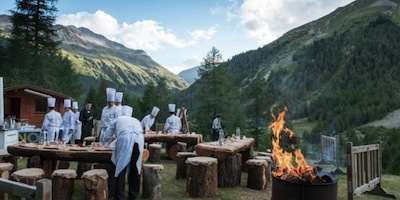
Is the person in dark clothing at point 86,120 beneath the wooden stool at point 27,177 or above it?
above

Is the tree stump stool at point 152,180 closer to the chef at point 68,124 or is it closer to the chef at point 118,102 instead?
the chef at point 118,102

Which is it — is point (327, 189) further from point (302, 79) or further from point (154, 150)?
point (302, 79)

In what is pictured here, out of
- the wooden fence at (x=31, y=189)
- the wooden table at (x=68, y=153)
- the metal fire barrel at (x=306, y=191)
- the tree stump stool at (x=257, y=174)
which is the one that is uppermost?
the wooden fence at (x=31, y=189)

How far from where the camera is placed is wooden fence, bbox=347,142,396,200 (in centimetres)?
650

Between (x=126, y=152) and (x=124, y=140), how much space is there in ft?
0.72

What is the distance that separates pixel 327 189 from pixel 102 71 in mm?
174722

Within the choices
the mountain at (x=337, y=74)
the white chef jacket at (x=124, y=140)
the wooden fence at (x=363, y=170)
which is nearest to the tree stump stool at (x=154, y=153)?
the white chef jacket at (x=124, y=140)

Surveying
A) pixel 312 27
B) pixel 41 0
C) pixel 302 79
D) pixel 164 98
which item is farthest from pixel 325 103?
pixel 312 27

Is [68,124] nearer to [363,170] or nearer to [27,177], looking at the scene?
[27,177]

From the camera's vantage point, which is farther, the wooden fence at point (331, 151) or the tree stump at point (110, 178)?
the wooden fence at point (331, 151)

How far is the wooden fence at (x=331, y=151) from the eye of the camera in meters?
10.7

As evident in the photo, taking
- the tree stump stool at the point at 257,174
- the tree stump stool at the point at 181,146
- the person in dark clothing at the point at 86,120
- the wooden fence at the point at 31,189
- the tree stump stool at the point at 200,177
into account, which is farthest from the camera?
the person in dark clothing at the point at 86,120

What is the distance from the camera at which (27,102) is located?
21500mm

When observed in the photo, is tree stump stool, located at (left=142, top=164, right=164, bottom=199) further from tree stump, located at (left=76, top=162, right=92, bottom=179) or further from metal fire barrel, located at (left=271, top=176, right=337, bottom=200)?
metal fire barrel, located at (left=271, top=176, right=337, bottom=200)
